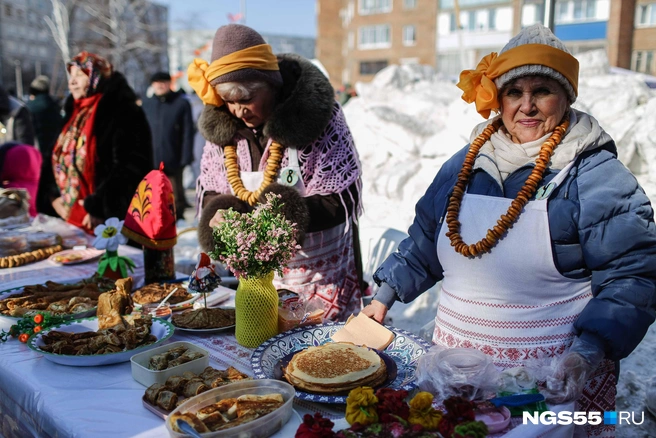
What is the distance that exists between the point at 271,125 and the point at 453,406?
160cm

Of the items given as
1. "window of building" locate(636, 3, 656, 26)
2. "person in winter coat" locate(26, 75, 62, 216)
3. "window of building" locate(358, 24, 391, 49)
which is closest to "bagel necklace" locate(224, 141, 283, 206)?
"person in winter coat" locate(26, 75, 62, 216)

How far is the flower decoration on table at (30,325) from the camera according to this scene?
6.40 ft

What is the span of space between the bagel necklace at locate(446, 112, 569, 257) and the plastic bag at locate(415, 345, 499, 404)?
0.41 metres

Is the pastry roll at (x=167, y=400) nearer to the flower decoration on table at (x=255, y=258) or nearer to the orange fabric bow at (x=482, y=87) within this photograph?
the flower decoration on table at (x=255, y=258)

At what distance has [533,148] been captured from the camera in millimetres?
1816

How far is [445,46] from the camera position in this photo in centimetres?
2942

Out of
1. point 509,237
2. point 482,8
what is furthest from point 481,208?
point 482,8

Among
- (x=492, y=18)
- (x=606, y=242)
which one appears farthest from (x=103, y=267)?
(x=492, y=18)

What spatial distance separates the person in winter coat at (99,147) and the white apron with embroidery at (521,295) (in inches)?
100

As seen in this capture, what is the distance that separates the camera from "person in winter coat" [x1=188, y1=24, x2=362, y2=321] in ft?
7.95

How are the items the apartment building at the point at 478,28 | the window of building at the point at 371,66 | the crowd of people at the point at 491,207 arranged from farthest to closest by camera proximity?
the window of building at the point at 371,66 < the apartment building at the point at 478,28 < the crowd of people at the point at 491,207

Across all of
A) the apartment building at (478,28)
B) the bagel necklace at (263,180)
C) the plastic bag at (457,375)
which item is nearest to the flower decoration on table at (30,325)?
the bagel necklace at (263,180)

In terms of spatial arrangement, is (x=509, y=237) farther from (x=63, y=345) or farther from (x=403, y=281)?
(x=63, y=345)

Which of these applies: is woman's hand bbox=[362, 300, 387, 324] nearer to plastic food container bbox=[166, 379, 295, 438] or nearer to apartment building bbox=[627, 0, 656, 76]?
plastic food container bbox=[166, 379, 295, 438]
